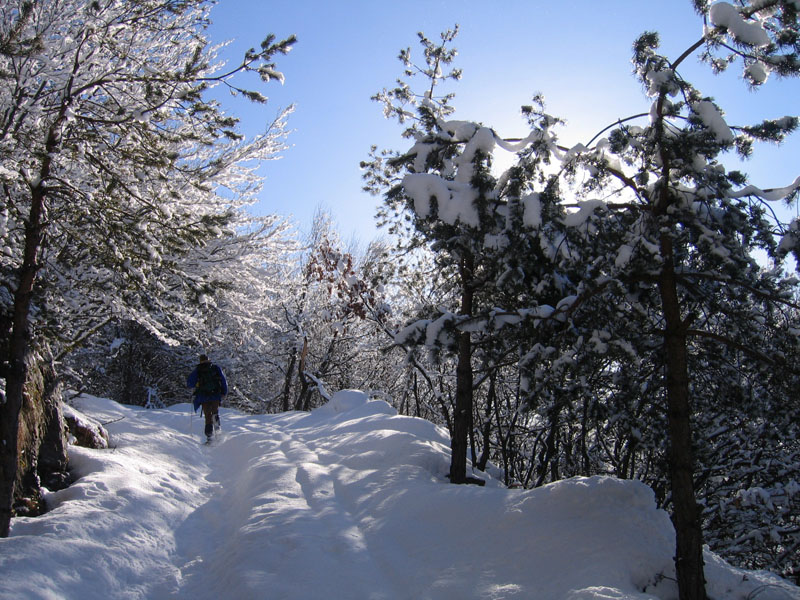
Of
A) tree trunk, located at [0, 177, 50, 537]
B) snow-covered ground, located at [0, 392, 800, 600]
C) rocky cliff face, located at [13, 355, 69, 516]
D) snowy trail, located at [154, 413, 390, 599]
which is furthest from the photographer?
rocky cliff face, located at [13, 355, 69, 516]

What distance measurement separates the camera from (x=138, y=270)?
478 centimetres

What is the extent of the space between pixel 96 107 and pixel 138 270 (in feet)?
5.09

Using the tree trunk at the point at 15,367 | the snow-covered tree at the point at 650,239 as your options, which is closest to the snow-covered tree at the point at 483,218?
the snow-covered tree at the point at 650,239

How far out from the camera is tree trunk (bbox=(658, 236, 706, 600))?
3805 mm

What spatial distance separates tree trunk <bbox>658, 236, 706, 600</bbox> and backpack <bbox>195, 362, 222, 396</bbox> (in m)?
9.04

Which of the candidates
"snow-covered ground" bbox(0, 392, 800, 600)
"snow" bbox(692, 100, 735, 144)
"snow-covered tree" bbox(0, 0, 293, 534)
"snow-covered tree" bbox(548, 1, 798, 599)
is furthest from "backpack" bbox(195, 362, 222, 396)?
"snow" bbox(692, 100, 735, 144)

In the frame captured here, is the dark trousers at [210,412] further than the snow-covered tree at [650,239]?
Yes

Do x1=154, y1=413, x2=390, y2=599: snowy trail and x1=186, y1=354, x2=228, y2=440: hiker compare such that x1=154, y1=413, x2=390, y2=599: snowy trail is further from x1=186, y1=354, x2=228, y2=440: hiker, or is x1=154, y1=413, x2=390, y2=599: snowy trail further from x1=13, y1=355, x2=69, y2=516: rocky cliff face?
x1=186, y1=354, x2=228, y2=440: hiker

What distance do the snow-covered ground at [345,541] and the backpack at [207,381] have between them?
362cm

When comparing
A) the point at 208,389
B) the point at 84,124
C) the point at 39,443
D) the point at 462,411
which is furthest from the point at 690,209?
the point at 208,389

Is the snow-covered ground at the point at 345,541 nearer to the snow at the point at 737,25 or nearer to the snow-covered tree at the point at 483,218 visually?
the snow-covered tree at the point at 483,218

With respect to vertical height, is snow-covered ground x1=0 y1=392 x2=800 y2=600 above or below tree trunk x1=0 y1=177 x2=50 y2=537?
below

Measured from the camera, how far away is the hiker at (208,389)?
1060 centimetres

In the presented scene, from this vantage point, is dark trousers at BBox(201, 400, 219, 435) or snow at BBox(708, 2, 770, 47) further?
dark trousers at BBox(201, 400, 219, 435)
